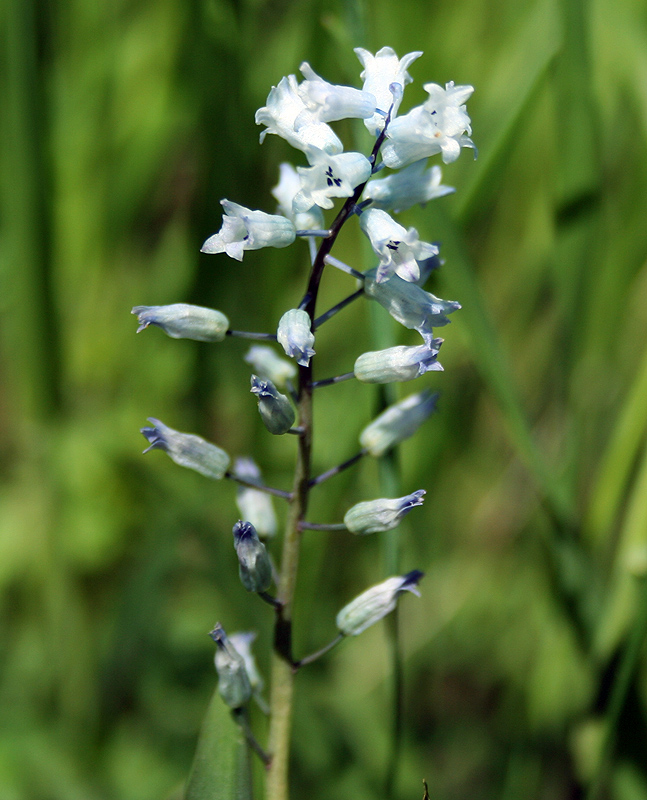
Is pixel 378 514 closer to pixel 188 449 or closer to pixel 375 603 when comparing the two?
pixel 375 603

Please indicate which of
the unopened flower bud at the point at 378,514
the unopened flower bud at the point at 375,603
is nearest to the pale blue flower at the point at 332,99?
the unopened flower bud at the point at 378,514

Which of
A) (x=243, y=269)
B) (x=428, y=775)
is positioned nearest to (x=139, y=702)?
(x=428, y=775)

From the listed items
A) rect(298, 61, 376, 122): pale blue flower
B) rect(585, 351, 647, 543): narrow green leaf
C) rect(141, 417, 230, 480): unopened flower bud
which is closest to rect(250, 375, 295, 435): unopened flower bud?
rect(141, 417, 230, 480): unopened flower bud

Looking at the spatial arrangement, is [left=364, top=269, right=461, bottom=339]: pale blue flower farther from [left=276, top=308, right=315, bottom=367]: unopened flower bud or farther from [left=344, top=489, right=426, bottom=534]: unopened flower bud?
[left=344, top=489, right=426, bottom=534]: unopened flower bud

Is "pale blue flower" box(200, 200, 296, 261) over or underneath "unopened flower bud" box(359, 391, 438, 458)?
over

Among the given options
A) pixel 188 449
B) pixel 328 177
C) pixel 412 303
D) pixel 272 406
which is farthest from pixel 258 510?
pixel 328 177

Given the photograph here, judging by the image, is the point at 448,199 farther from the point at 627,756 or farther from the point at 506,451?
the point at 506,451
